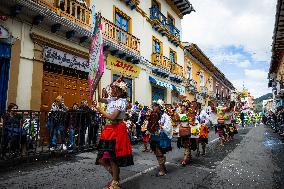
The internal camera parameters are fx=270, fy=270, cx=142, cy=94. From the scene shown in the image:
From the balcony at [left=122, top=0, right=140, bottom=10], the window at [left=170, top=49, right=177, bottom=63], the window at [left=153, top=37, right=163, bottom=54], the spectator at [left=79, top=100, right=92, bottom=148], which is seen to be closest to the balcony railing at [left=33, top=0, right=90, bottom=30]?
the spectator at [left=79, top=100, right=92, bottom=148]

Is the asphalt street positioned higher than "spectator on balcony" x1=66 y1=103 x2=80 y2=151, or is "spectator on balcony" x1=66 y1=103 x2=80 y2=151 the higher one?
"spectator on balcony" x1=66 y1=103 x2=80 y2=151

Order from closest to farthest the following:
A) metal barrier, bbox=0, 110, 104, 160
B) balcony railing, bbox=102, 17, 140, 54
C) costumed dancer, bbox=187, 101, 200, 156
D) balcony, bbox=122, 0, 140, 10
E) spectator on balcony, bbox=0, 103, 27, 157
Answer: spectator on balcony, bbox=0, 103, 27, 157, metal barrier, bbox=0, 110, 104, 160, costumed dancer, bbox=187, 101, 200, 156, balcony railing, bbox=102, 17, 140, 54, balcony, bbox=122, 0, 140, 10

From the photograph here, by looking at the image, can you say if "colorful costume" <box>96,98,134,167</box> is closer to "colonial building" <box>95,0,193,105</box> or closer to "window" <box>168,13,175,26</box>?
"colonial building" <box>95,0,193,105</box>

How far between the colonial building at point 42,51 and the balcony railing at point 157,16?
737cm

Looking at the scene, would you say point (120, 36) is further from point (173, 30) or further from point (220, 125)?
point (173, 30)

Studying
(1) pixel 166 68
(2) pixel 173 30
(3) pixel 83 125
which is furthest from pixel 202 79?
(3) pixel 83 125

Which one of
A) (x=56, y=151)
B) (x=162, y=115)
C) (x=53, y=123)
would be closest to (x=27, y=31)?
(x=53, y=123)

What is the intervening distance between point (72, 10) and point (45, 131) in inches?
247

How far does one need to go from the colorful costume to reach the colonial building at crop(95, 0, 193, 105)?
8.80 meters

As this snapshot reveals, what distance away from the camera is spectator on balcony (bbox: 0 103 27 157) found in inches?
246

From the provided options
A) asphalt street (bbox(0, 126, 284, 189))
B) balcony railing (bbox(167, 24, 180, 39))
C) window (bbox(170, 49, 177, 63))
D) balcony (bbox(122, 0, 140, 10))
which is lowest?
asphalt street (bbox(0, 126, 284, 189))

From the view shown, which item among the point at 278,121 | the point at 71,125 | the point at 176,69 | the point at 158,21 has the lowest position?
the point at 71,125

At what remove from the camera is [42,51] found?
984 cm

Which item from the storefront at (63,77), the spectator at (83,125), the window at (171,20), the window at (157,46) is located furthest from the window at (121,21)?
the spectator at (83,125)
